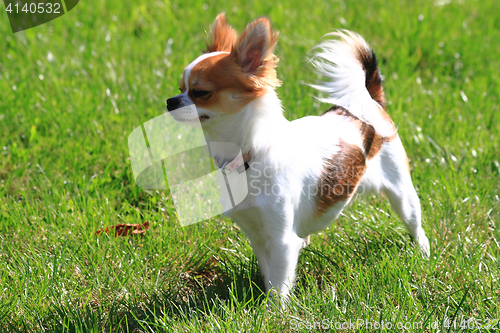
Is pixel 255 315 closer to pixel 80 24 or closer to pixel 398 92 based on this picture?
pixel 398 92

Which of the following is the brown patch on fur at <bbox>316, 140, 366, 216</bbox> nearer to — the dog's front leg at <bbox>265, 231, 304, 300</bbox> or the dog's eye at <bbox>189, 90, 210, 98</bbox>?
the dog's front leg at <bbox>265, 231, 304, 300</bbox>

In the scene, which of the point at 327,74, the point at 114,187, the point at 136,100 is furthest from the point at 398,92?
the point at 114,187

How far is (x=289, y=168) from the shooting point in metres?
2.23

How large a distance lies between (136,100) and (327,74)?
2026 millimetres

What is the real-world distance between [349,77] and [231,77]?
752 mm

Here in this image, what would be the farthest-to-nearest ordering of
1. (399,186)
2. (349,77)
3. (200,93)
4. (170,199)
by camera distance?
1. (170,199)
2. (399,186)
3. (349,77)
4. (200,93)

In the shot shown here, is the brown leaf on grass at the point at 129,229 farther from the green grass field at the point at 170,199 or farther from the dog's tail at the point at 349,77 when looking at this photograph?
the dog's tail at the point at 349,77

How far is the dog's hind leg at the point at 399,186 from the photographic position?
2.66 meters

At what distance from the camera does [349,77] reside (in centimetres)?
259

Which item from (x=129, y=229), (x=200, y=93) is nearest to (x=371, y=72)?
(x=200, y=93)

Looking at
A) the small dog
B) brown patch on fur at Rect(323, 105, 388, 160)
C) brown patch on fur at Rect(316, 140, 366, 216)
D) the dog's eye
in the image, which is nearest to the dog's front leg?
the small dog

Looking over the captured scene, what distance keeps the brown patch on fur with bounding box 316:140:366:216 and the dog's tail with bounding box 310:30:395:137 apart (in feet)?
0.80

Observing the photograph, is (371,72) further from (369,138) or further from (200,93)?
→ (200,93)

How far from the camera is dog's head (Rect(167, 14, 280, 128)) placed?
2.13m
